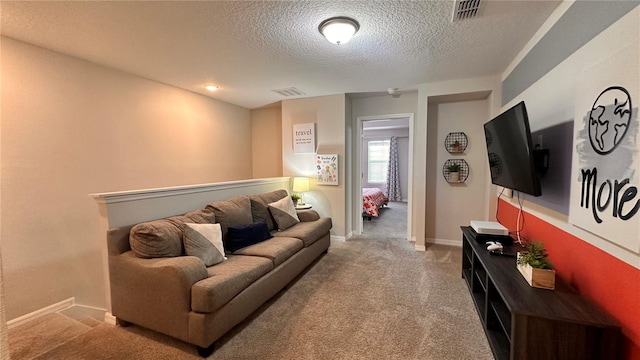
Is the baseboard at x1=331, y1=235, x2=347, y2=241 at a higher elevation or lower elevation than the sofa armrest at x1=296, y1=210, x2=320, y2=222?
lower

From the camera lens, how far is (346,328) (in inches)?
83.7

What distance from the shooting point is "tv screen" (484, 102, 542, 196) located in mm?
1801

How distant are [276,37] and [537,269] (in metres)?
2.63

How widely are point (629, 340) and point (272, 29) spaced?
2918 millimetres

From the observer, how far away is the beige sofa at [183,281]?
6.05ft

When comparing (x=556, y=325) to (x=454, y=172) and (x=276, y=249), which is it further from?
(x=454, y=172)

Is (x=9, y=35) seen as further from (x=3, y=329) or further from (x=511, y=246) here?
(x=511, y=246)

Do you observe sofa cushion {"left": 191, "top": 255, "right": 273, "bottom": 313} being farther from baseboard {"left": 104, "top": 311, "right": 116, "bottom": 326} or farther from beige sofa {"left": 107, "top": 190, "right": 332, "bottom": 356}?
baseboard {"left": 104, "top": 311, "right": 116, "bottom": 326}

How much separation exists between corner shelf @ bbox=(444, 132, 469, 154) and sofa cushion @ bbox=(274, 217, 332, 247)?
2.20 metres

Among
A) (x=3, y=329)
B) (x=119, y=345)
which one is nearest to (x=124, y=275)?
(x=119, y=345)

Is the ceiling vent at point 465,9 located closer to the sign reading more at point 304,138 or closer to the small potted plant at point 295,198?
the sign reading more at point 304,138

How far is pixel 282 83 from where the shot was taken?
3.71 m

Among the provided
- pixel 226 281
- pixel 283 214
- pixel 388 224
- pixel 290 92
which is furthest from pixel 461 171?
pixel 226 281

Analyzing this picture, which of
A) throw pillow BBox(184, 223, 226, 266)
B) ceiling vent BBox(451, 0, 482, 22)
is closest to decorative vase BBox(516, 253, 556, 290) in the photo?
ceiling vent BBox(451, 0, 482, 22)
